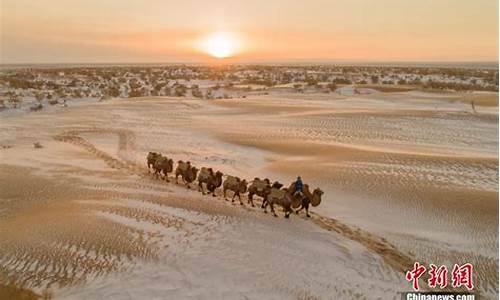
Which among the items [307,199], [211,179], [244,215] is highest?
[211,179]

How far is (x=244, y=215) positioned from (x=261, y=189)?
3.08ft

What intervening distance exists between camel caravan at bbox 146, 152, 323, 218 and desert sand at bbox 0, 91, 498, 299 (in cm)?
37

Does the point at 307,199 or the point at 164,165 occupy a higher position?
the point at 164,165

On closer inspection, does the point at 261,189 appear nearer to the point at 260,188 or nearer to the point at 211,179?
the point at 260,188

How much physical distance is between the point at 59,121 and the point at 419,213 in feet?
73.7

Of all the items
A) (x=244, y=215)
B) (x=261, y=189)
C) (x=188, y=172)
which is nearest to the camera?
(x=244, y=215)

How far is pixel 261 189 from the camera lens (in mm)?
12578

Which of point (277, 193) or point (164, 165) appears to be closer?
point (277, 193)

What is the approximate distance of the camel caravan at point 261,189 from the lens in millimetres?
12055

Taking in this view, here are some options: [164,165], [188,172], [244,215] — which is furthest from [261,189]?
[164,165]

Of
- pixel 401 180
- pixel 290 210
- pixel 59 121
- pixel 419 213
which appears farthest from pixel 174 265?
pixel 59 121

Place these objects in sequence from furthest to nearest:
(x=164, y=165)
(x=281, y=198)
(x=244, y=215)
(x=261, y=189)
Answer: (x=164, y=165)
(x=261, y=189)
(x=244, y=215)
(x=281, y=198)

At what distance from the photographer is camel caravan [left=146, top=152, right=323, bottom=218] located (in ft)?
39.5

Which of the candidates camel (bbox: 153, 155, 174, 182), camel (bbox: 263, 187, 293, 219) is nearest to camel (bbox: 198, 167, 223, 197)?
camel (bbox: 153, 155, 174, 182)
